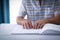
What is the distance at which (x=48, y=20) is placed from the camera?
2.06 feet

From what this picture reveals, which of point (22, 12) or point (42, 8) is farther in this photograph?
point (22, 12)

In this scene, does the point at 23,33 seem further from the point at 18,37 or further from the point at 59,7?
the point at 59,7

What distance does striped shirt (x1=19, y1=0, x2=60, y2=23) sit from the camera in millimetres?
653

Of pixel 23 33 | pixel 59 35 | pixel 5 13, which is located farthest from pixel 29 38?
pixel 5 13

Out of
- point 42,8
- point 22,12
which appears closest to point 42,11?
point 42,8

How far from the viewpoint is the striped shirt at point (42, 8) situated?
2.14 ft

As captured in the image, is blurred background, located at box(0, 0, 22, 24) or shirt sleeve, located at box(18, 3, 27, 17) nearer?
blurred background, located at box(0, 0, 22, 24)

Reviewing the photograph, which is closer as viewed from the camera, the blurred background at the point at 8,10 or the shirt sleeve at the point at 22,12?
the blurred background at the point at 8,10

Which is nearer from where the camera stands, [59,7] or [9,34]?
[9,34]

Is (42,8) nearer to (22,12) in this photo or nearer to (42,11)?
(42,11)

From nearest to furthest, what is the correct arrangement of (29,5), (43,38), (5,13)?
(43,38) < (5,13) < (29,5)

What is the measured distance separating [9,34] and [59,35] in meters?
0.25

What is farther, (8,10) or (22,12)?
(22,12)

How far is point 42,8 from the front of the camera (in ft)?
2.20
